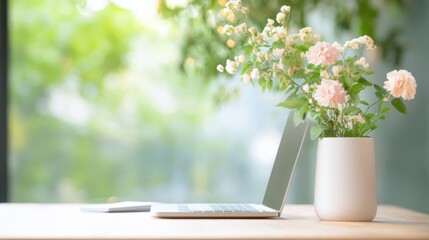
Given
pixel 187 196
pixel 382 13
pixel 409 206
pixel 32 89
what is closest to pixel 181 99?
pixel 187 196

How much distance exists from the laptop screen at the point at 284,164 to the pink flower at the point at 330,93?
0.17 meters

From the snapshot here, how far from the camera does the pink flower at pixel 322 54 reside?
5.29 feet

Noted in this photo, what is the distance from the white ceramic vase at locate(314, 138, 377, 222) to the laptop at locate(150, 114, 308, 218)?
11cm

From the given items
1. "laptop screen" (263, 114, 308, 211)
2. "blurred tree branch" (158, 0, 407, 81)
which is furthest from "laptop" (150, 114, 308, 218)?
"blurred tree branch" (158, 0, 407, 81)

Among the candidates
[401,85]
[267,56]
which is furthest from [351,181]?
[267,56]

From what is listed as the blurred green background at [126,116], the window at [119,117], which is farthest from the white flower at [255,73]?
the window at [119,117]

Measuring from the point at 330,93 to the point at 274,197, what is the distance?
0.37 metres

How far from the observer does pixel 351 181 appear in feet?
5.42

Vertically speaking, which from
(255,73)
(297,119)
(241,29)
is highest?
(241,29)

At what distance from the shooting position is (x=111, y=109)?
4.86m

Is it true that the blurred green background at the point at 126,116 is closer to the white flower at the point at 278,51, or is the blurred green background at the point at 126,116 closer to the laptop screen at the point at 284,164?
the laptop screen at the point at 284,164

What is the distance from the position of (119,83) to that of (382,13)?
1968mm

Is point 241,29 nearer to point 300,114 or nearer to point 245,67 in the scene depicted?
point 245,67

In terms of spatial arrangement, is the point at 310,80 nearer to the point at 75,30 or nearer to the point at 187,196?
the point at 187,196
